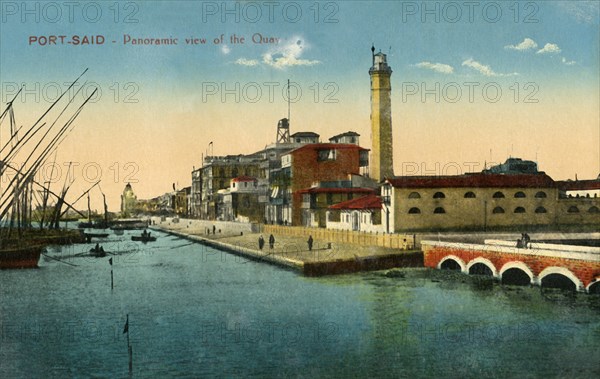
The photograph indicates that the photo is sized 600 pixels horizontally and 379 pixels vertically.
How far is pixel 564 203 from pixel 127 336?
1706 inches

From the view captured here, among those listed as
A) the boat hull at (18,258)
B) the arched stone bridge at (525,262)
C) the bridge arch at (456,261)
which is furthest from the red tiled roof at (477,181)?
the boat hull at (18,258)

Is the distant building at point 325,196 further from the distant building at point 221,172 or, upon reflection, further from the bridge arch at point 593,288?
the bridge arch at point 593,288

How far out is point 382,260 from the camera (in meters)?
46.6

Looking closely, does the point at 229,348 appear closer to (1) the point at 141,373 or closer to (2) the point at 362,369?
(1) the point at 141,373

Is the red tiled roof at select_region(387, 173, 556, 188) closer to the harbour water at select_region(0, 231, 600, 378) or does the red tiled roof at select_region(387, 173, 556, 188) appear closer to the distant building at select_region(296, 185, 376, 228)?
the harbour water at select_region(0, 231, 600, 378)

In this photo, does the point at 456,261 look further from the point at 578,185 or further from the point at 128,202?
the point at 128,202

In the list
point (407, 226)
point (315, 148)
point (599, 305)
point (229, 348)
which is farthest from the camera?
point (315, 148)

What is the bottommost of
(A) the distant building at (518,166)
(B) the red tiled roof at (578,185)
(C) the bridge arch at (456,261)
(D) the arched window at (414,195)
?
(C) the bridge arch at (456,261)

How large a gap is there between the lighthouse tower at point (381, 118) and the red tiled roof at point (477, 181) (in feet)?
64.7

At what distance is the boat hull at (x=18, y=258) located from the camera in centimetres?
5750

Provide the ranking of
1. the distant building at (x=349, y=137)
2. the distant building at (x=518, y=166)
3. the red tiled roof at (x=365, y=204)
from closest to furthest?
the red tiled roof at (x=365, y=204)
the distant building at (x=518, y=166)
the distant building at (x=349, y=137)

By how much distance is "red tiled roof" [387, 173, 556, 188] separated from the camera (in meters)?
54.9

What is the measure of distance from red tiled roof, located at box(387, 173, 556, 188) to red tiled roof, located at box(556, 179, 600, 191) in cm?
198

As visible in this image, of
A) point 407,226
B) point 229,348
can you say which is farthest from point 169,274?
point 229,348
